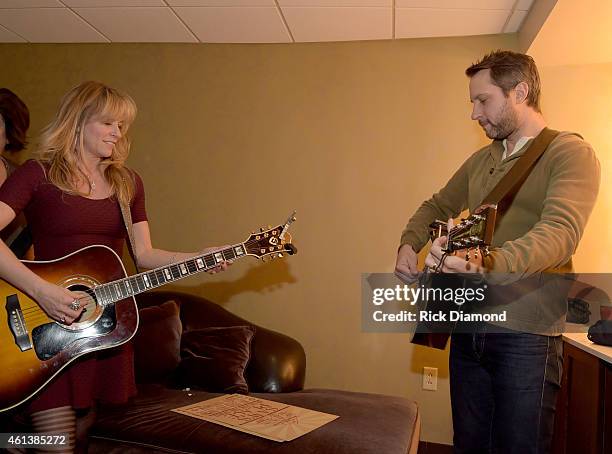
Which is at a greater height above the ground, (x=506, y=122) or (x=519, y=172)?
(x=506, y=122)

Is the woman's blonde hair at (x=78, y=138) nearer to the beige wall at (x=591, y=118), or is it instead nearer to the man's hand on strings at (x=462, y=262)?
the man's hand on strings at (x=462, y=262)

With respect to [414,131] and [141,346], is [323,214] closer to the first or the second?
[414,131]

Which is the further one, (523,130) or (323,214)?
(323,214)

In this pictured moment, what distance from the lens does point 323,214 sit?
3.47 meters

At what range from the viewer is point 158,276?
1993 millimetres

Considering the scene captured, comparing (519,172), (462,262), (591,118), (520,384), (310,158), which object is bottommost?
(520,384)

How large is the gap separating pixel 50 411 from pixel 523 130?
5.50 ft

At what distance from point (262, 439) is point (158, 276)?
748 mm

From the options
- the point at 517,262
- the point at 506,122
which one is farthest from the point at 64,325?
the point at 506,122

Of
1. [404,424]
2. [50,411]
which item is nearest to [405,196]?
[404,424]

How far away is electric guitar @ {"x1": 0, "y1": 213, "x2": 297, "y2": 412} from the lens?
65.9 inches

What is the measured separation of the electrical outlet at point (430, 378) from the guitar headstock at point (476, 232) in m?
1.97

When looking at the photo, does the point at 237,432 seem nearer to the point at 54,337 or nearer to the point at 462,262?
the point at 54,337

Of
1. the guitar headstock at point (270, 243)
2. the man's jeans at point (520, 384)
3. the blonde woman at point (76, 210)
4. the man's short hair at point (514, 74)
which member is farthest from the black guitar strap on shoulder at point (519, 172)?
the blonde woman at point (76, 210)
